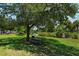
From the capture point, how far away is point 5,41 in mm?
1854

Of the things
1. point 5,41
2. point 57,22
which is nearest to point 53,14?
point 57,22

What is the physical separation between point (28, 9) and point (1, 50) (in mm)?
436

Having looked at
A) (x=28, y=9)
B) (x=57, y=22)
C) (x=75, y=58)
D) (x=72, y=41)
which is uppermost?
(x=28, y=9)

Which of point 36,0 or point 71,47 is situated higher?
point 36,0

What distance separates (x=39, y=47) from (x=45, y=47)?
0.05 m

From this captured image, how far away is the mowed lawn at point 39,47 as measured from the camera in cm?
182

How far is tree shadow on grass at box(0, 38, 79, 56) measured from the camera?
182 cm

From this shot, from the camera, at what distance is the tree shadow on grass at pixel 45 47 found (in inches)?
71.7

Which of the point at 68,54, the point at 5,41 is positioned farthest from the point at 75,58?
the point at 5,41

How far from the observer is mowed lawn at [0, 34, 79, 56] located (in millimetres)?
1817

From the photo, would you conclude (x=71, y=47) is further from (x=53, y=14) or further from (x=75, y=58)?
(x=53, y=14)

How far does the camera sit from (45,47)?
184 centimetres

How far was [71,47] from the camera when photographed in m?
1.84

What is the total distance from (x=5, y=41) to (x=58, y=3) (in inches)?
23.1
